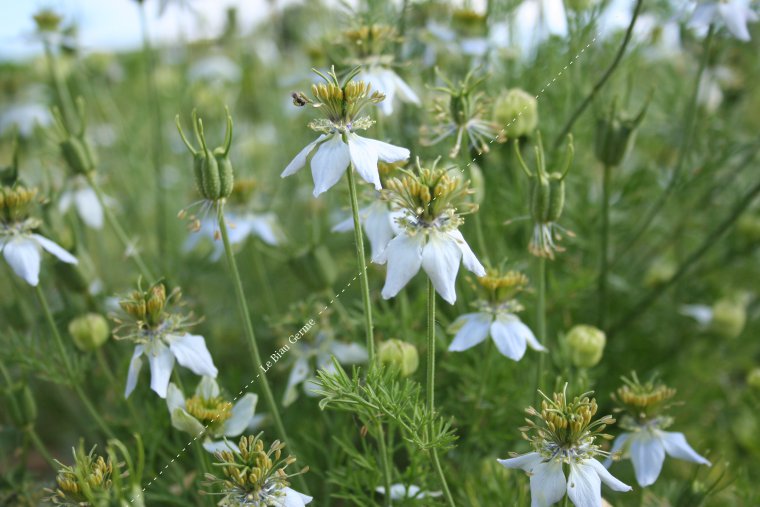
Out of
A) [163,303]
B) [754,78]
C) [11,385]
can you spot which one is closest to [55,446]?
[11,385]

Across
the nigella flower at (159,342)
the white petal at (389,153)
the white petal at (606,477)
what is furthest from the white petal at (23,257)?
the white petal at (606,477)

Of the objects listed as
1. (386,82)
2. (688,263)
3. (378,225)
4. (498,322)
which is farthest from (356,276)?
(688,263)

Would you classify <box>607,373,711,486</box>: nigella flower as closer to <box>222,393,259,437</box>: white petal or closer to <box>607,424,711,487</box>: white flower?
<box>607,424,711,487</box>: white flower

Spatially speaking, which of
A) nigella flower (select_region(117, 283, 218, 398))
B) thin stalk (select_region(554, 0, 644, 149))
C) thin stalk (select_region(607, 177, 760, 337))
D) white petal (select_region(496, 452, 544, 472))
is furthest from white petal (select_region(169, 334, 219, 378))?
thin stalk (select_region(607, 177, 760, 337))

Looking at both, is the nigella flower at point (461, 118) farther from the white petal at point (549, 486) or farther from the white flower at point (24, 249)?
the white flower at point (24, 249)

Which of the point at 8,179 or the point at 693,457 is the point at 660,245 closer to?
the point at 693,457

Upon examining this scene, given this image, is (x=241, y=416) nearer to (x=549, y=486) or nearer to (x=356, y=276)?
(x=356, y=276)
